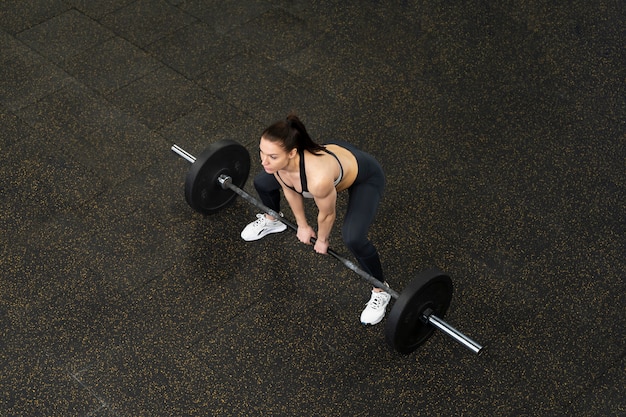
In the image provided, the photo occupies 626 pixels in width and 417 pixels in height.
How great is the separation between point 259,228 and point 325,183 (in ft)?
2.63

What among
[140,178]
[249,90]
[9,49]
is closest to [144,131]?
[140,178]

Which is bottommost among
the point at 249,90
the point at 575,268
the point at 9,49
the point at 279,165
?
the point at 9,49

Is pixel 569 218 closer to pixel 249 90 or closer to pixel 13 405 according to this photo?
pixel 249 90

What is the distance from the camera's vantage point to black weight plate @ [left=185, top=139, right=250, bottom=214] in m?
3.15

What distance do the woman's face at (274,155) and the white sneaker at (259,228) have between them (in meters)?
0.75

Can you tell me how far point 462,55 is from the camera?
4.34 metres

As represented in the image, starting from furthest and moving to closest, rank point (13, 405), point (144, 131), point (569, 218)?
point (144, 131) < point (569, 218) < point (13, 405)

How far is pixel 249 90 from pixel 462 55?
1.21 metres

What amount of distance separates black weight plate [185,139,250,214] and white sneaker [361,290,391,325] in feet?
2.64

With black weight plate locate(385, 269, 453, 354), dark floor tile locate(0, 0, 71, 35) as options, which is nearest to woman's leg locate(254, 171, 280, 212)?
black weight plate locate(385, 269, 453, 354)

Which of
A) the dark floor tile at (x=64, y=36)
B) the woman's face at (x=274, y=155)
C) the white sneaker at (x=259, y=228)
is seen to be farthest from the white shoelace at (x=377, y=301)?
the dark floor tile at (x=64, y=36)

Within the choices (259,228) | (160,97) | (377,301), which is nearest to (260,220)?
(259,228)

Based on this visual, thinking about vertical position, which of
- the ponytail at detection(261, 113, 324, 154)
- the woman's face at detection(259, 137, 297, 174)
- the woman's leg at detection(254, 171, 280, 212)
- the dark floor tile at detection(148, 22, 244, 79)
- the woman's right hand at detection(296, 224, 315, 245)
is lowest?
the dark floor tile at detection(148, 22, 244, 79)

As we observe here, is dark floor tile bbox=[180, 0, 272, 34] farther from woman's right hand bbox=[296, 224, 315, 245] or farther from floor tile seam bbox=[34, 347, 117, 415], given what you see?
floor tile seam bbox=[34, 347, 117, 415]
